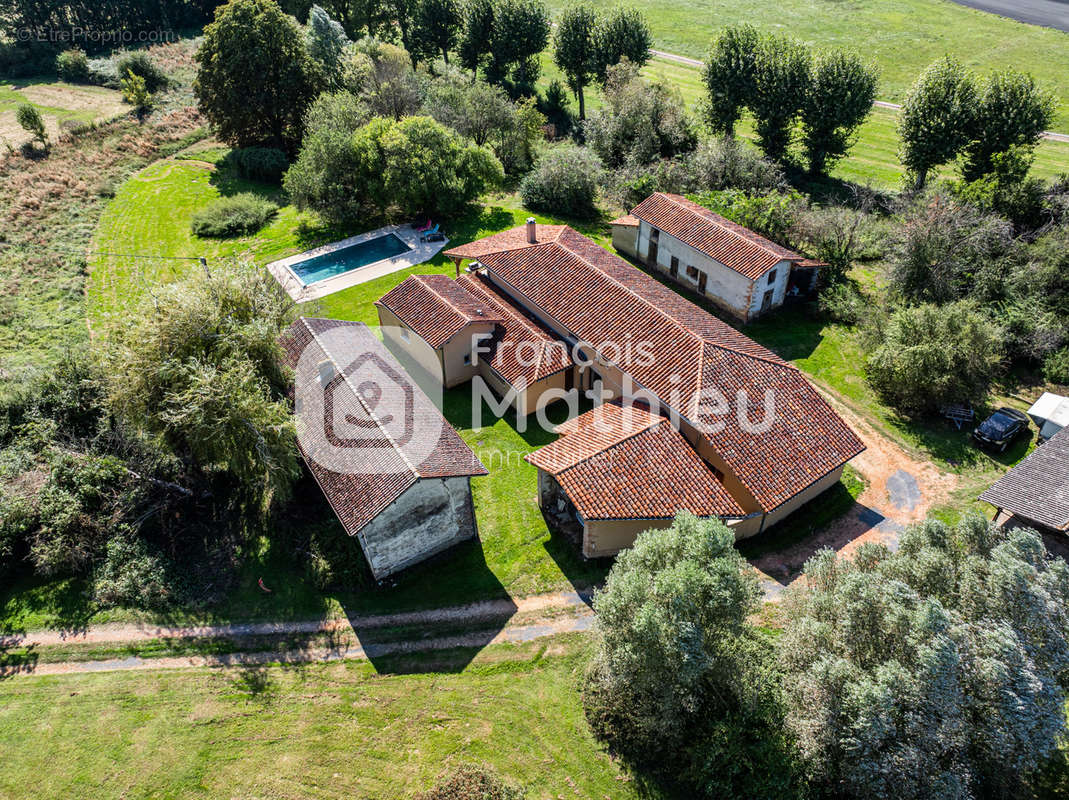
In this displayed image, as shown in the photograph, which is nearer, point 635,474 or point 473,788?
point 473,788

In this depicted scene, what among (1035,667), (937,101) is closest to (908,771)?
(1035,667)

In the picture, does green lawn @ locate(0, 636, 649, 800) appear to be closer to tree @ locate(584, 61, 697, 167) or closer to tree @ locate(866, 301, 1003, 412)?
tree @ locate(866, 301, 1003, 412)

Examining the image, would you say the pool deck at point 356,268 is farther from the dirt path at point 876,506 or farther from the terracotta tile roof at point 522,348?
the dirt path at point 876,506

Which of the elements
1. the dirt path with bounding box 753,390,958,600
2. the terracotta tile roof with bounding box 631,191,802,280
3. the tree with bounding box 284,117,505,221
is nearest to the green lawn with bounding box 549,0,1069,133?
the terracotta tile roof with bounding box 631,191,802,280

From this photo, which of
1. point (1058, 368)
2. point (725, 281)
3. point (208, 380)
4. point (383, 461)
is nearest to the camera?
point (208, 380)

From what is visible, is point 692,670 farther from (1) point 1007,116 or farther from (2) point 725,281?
(1) point 1007,116

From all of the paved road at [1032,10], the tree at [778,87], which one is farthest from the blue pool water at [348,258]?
the paved road at [1032,10]

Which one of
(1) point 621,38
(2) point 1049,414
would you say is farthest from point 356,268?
(1) point 621,38
